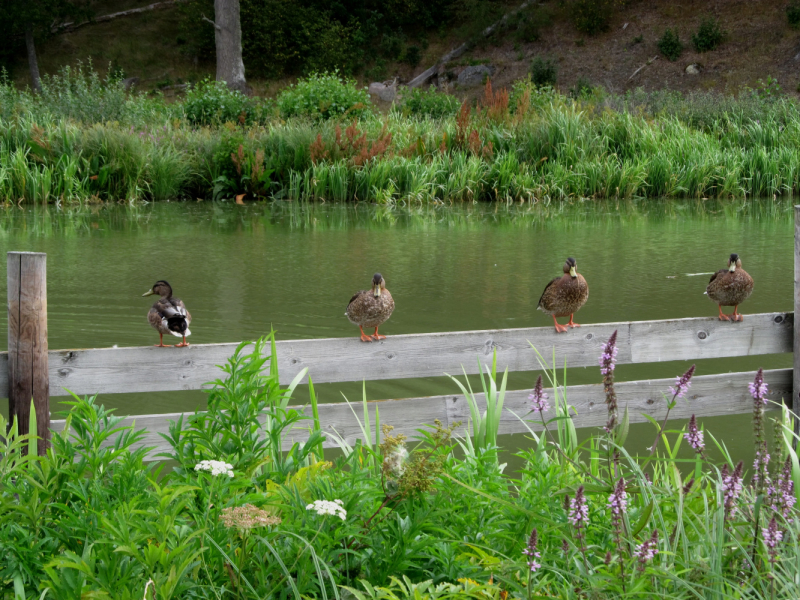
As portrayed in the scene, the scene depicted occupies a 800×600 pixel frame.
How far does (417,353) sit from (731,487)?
2045 millimetres

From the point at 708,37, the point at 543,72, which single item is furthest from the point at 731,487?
Result: the point at 708,37

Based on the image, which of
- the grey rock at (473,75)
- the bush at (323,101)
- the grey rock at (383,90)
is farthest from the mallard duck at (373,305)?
the grey rock at (473,75)

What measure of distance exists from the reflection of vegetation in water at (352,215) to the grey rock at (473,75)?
2328 cm

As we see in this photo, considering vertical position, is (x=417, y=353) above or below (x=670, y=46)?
below

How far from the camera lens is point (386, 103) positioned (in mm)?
33719

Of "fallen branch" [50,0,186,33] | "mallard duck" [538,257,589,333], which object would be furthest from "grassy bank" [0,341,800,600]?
"fallen branch" [50,0,186,33]

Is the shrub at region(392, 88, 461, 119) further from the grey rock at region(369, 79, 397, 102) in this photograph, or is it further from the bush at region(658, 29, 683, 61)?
the bush at region(658, 29, 683, 61)

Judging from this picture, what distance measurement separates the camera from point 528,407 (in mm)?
3873

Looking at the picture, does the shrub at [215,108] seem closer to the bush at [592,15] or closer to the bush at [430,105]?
the bush at [430,105]

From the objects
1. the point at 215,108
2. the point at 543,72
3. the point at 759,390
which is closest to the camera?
the point at 759,390

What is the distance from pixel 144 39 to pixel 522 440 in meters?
41.1

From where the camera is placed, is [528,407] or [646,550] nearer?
[646,550]

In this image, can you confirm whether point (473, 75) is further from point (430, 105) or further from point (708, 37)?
point (430, 105)

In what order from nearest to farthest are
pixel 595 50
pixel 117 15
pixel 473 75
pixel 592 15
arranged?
pixel 473 75
pixel 595 50
pixel 592 15
pixel 117 15
